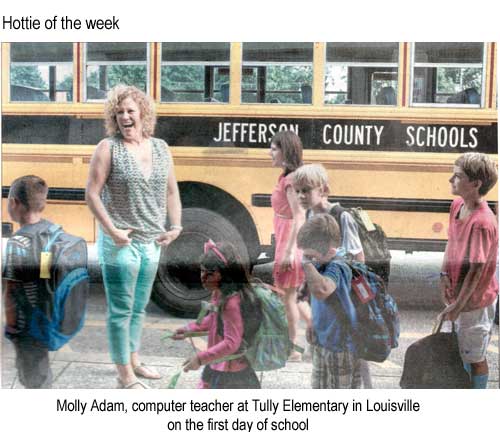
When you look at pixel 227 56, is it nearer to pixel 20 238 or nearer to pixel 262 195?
pixel 262 195

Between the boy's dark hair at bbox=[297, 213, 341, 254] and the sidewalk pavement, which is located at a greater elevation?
the boy's dark hair at bbox=[297, 213, 341, 254]

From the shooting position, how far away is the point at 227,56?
5199 millimetres

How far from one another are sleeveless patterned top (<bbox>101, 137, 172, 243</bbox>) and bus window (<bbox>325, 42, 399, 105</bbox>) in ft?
2.85

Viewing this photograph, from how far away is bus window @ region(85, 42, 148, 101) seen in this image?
5.15 m

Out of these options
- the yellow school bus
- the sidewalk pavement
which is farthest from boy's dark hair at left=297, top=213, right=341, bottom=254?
the sidewalk pavement

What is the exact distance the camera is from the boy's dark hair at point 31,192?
5184mm

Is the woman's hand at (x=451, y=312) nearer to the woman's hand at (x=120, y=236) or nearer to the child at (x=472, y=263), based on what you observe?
the child at (x=472, y=263)

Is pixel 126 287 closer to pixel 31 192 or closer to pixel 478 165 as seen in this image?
pixel 31 192

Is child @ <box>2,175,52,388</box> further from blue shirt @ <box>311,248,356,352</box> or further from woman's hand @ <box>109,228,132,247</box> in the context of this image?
blue shirt @ <box>311,248,356,352</box>

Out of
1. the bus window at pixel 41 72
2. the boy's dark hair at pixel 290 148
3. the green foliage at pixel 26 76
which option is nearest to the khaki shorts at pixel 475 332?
the boy's dark hair at pixel 290 148

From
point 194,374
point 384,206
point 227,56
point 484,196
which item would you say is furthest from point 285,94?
point 194,374

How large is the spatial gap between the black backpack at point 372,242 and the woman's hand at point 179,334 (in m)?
0.91

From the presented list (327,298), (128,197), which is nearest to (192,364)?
(327,298)
